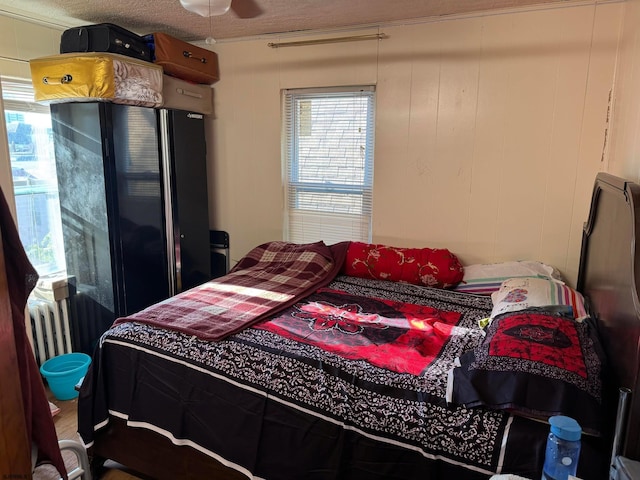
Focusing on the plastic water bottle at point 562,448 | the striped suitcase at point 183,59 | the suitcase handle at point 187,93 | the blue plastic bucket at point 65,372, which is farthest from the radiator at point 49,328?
the plastic water bottle at point 562,448

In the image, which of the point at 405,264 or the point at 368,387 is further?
the point at 405,264

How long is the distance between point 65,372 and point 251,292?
1.22 meters

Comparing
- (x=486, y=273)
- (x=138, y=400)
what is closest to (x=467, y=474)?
(x=138, y=400)

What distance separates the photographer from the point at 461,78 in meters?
2.78

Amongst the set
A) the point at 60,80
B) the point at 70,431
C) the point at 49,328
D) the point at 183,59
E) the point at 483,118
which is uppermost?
the point at 183,59

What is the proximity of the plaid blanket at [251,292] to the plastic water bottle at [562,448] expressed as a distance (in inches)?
50.5

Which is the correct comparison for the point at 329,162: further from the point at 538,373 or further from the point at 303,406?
the point at 538,373

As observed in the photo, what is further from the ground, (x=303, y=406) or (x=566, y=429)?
(x=566, y=429)

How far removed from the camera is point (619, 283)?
1.39 meters

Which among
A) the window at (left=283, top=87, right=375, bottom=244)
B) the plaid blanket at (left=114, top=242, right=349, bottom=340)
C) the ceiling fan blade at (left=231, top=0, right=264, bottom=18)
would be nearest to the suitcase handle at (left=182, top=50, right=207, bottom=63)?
the ceiling fan blade at (left=231, top=0, right=264, bottom=18)

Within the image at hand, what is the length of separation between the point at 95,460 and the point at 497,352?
185 centimetres

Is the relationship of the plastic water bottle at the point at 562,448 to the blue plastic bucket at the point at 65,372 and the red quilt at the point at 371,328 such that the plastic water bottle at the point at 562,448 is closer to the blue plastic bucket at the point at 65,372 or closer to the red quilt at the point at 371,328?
the red quilt at the point at 371,328

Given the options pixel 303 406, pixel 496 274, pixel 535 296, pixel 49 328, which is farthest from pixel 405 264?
pixel 49 328

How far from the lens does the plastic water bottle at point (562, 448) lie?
1.13 m
